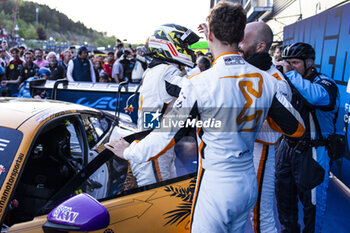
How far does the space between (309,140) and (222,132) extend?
57.2 inches

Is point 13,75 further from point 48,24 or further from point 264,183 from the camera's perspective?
point 48,24

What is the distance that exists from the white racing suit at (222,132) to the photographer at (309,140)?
3.52ft

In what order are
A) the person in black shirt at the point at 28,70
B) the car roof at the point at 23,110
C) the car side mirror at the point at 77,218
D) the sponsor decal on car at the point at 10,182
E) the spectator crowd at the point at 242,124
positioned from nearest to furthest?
1. the car side mirror at the point at 77,218
2. the spectator crowd at the point at 242,124
3. the sponsor decal on car at the point at 10,182
4. the car roof at the point at 23,110
5. the person in black shirt at the point at 28,70

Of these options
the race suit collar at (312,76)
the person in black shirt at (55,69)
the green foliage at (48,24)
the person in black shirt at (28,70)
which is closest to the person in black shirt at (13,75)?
the person in black shirt at (28,70)

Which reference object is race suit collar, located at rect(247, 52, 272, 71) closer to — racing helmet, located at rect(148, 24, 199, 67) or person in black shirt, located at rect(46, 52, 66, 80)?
racing helmet, located at rect(148, 24, 199, 67)

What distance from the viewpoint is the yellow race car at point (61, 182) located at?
1670 millimetres

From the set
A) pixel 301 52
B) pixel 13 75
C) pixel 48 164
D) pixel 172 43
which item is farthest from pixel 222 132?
pixel 13 75

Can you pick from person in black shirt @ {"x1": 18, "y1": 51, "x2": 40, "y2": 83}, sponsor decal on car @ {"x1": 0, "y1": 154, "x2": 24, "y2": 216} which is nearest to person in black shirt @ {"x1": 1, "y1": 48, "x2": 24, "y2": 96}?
person in black shirt @ {"x1": 18, "y1": 51, "x2": 40, "y2": 83}

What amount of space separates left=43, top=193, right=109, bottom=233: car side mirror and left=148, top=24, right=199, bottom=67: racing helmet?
4.89 feet

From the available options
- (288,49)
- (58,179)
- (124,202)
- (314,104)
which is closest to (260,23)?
(288,49)

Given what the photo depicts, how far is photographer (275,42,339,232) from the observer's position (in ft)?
7.97

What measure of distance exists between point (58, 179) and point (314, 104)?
206cm

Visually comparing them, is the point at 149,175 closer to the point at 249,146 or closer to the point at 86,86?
the point at 249,146

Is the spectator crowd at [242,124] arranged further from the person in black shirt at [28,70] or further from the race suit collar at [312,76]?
the person in black shirt at [28,70]
